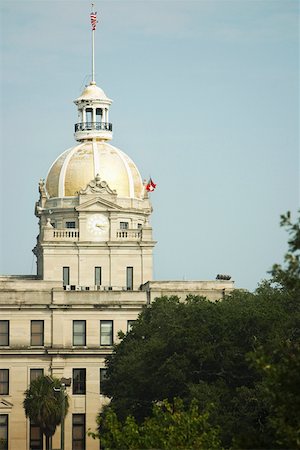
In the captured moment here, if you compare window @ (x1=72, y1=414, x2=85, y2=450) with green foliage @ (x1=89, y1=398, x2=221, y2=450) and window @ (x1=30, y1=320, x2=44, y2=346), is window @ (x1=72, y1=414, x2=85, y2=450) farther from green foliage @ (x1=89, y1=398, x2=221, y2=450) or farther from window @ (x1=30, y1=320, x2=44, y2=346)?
green foliage @ (x1=89, y1=398, x2=221, y2=450)

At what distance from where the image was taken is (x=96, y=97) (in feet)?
593

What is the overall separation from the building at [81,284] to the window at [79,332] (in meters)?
0.08

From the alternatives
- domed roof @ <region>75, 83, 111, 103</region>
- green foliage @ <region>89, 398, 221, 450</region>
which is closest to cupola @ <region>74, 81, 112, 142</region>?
domed roof @ <region>75, 83, 111, 103</region>

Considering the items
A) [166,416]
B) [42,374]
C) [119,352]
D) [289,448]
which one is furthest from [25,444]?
[289,448]

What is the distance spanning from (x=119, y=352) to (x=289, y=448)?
7655 cm

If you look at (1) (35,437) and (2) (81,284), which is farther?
(2) (81,284)

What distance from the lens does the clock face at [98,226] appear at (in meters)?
171

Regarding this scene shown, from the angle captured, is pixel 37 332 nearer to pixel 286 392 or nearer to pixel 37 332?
A: pixel 37 332

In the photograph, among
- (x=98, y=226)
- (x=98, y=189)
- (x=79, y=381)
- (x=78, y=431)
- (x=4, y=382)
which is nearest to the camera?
(x=78, y=431)

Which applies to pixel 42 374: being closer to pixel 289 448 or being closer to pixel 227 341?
pixel 227 341

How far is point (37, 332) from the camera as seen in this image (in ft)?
516

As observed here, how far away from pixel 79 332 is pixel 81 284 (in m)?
11.4

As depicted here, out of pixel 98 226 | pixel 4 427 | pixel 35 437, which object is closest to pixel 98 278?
pixel 98 226

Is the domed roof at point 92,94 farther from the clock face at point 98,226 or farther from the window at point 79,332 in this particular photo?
the window at point 79,332
